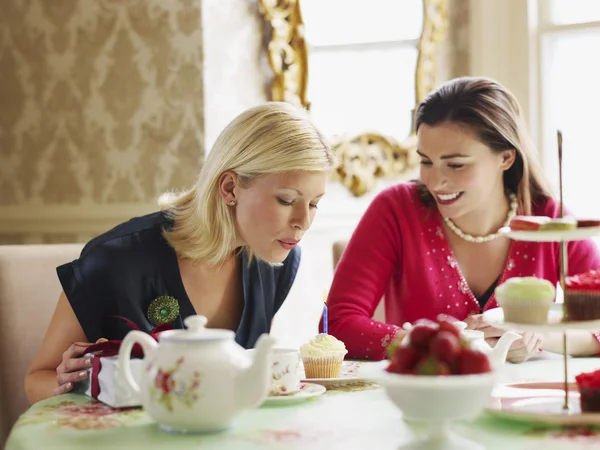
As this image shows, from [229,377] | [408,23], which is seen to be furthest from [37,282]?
[408,23]

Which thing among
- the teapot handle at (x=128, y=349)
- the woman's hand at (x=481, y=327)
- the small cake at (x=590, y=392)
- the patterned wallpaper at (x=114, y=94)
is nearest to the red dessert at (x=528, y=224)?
the small cake at (x=590, y=392)

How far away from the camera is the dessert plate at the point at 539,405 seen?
1.22 metres

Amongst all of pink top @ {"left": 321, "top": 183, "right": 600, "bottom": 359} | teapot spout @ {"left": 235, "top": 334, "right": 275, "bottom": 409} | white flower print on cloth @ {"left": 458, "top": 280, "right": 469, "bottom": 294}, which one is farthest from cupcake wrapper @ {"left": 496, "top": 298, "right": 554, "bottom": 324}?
white flower print on cloth @ {"left": 458, "top": 280, "right": 469, "bottom": 294}

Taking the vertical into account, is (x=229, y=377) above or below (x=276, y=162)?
below

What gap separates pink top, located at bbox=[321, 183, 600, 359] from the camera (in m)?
2.30

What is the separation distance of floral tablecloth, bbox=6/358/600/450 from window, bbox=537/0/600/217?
2249 millimetres

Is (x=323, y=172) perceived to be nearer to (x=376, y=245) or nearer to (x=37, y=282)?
(x=376, y=245)

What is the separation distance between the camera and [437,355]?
1.10 metres

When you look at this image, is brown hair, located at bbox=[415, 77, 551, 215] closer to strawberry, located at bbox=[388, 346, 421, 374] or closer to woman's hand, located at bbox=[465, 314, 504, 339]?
woman's hand, located at bbox=[465, 314, 504, 339]

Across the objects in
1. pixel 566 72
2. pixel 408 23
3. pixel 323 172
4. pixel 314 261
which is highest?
pixel 408 23

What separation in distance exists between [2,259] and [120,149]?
1.38 m

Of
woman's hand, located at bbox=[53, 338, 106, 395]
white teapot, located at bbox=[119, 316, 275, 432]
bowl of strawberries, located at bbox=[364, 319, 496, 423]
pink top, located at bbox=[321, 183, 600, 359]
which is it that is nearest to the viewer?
bowl of strawberries, located at bbox=[364, 319, 496, 423]

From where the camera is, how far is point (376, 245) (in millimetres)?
2416

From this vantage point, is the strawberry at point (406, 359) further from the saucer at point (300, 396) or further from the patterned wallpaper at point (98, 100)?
the patterned wallpaper at point (98, 100)
